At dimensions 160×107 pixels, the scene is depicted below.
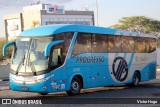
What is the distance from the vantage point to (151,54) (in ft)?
88.2

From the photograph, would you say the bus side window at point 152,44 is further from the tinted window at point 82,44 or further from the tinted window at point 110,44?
the tinted window at point 82,44

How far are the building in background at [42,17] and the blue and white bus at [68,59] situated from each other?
92101mm

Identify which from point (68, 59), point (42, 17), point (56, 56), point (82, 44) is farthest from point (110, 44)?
point (42, 17)

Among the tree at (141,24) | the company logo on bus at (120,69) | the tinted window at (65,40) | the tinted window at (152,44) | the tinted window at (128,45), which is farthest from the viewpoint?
the tree at (141,24)

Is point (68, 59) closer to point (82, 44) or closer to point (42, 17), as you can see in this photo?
point (82, 44)

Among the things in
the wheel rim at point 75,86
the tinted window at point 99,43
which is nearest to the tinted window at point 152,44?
the tinted window at point 99,43

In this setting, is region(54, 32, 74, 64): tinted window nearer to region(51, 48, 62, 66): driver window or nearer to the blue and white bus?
the blue and white bus

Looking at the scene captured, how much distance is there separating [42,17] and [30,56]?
9820 cm

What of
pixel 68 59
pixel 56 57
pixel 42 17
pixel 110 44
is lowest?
pixel 68 59

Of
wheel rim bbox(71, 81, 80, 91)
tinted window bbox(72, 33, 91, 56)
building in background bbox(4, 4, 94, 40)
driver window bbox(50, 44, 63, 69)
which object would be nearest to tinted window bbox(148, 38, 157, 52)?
tinted window bbox(72, 33, 91, 56)

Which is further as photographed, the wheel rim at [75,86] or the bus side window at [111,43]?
the bus side window at [111,43]

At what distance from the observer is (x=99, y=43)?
68.4ft

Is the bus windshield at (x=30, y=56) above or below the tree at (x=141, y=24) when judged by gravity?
below

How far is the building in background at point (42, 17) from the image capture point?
115 m
